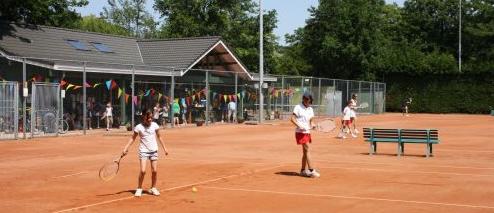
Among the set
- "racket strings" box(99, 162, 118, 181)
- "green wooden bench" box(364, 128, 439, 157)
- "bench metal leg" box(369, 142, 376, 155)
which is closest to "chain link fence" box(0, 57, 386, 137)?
"bench metal leg" box(369, 142, 376, 155)

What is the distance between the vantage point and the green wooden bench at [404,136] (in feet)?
60.1

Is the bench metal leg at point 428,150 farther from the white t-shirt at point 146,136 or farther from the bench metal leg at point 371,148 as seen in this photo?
the white t-shirt at point 146,136

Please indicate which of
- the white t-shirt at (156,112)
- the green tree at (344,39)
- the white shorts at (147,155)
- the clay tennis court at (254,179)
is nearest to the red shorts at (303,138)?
the clay tennis court at (254,179)

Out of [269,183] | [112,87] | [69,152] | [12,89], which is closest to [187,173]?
[269,183]

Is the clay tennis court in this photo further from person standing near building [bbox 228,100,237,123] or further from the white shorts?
person standing near building [bbox 228,100,237,123]

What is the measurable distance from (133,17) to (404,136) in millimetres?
78121

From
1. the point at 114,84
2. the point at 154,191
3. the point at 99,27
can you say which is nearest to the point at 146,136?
the point at 154,191

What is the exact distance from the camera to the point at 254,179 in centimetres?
1360

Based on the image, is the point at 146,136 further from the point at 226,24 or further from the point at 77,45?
the point at 226,24

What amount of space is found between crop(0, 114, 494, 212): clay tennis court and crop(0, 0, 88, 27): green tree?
1207cm

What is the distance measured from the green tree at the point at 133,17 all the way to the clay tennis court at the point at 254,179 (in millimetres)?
71152

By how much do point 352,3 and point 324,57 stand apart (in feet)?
19.4

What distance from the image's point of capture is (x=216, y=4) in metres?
58.2

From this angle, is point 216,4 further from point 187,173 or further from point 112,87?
point 187,173
